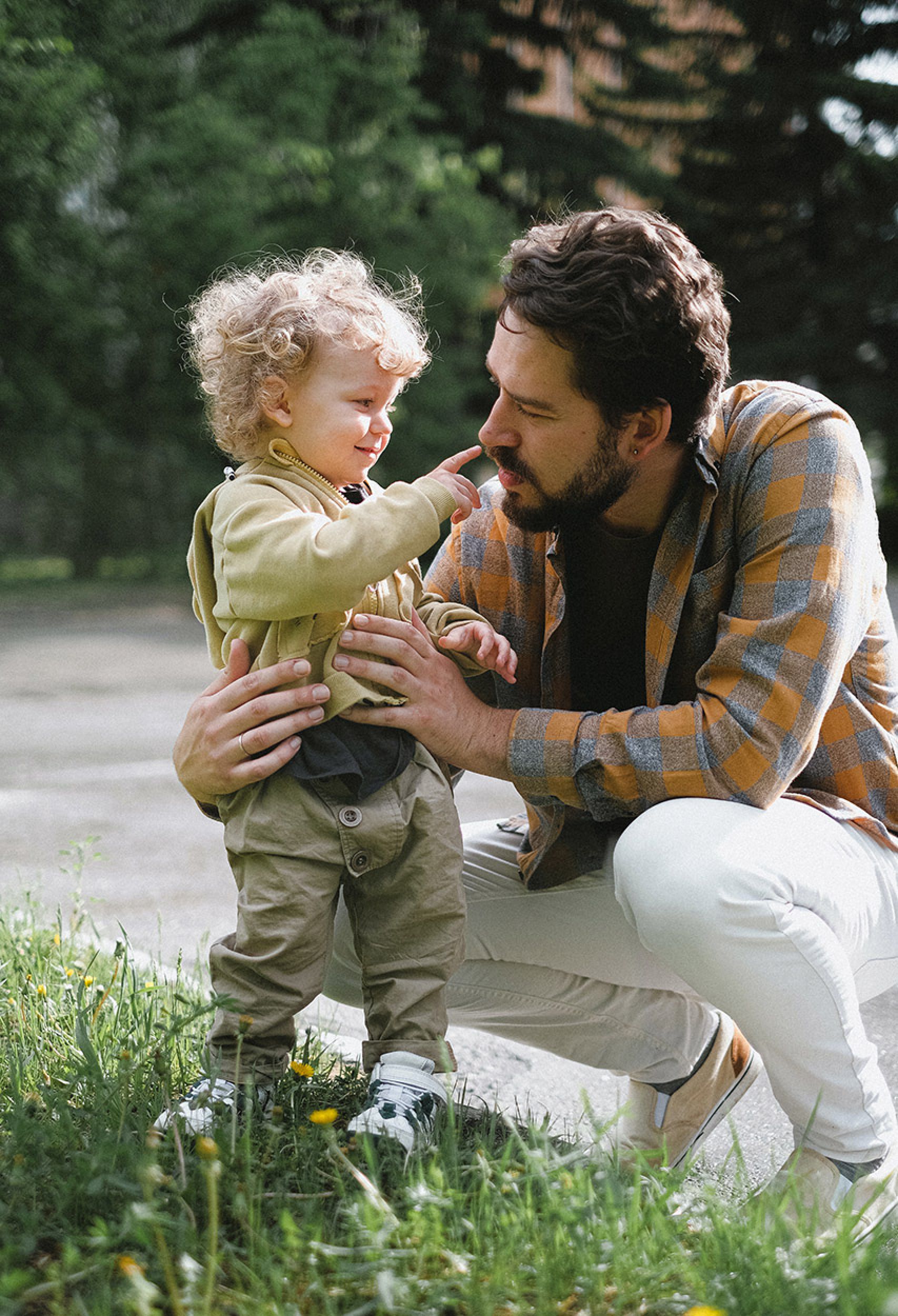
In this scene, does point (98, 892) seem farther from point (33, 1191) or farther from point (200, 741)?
point (33, 1191)

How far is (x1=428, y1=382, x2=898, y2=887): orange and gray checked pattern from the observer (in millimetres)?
2459

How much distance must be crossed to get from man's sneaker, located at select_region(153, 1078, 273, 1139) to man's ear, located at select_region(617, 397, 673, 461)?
141 cm

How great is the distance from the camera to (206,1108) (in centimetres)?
227

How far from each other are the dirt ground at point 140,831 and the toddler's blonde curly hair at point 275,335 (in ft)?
4.10

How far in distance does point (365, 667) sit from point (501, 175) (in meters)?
18.1

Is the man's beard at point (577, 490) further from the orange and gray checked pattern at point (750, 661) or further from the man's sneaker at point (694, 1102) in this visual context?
the man's sneaker at point (694, 1102)

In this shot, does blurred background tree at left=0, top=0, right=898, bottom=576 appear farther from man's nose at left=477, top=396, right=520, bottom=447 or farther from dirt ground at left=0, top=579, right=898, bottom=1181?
man's nose at left=477, top=396, right=520, bottom=447

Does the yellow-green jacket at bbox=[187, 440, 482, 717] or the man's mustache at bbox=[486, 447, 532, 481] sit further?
the man's mustache at bbox=[486, 447, 532, 481]

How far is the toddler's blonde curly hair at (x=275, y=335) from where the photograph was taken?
2.55 metres

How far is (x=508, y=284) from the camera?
2.76 m

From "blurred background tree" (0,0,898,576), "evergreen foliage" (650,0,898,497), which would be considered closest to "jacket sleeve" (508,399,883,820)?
"blurred background tree" (0,0,898,576)

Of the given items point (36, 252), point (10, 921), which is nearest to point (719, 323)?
point (10, 921)

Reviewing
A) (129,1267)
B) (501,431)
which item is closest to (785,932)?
(501,431)

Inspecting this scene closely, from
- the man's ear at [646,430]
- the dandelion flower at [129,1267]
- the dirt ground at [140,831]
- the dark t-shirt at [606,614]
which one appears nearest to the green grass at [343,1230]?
the dandelion flower at [129,1267]
